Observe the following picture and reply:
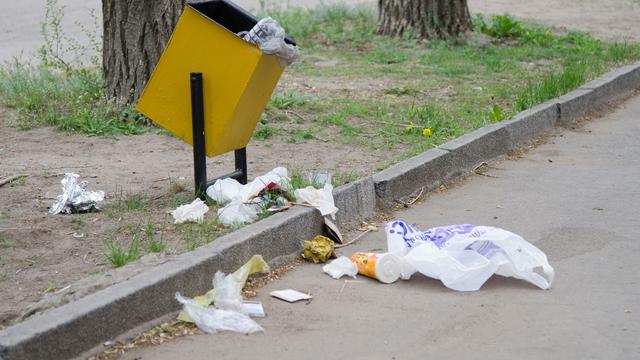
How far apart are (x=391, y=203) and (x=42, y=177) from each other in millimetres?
2100

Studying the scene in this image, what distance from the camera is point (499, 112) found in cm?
762

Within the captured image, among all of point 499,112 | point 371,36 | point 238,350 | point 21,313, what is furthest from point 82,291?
point 371,36

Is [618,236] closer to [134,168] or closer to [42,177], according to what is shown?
[134,168]

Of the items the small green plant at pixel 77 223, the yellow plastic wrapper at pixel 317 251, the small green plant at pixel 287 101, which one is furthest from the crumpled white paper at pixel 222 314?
the small green plant at pixel 287 101

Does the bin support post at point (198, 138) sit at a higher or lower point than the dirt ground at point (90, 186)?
higher

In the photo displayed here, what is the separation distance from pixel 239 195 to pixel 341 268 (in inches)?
32.1

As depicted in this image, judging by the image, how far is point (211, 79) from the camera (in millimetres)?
5340

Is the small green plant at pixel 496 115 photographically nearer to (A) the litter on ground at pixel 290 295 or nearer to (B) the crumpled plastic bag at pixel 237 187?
(B) the crumpled plastic bag at pixel 237 187

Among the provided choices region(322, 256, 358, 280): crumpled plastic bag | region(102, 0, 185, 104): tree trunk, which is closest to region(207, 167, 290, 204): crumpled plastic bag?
region(322, 256, 358, 280): crumpled plastic bag

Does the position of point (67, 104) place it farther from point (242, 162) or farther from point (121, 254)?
point (121, 254)

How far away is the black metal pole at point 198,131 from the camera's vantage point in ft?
17.4

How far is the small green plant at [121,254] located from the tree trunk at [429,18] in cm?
771

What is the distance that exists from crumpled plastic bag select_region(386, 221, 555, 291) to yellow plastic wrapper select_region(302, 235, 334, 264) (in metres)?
0.35

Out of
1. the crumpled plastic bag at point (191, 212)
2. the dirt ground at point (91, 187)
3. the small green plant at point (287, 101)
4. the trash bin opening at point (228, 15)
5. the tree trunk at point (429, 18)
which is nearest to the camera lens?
the dirt ground at point (91, 187)
